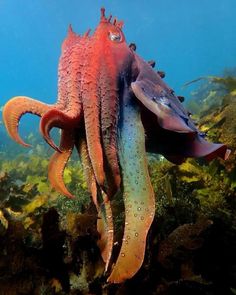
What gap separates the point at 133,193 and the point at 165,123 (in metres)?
0.39

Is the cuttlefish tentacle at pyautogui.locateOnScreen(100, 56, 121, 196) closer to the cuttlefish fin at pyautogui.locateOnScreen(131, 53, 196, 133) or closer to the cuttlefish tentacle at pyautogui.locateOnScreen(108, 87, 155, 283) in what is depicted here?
the cuttlefish tentacle at pyautogui.locateOnScreen(108, 87, 155, 283)

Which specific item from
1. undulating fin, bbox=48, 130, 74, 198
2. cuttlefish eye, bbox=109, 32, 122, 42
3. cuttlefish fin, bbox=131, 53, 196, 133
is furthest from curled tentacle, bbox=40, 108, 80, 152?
cuttlefish eye, bbox=109, 32, 122, 42

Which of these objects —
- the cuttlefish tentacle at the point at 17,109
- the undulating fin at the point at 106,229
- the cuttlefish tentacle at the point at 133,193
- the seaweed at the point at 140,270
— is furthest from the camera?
the seaweed at the point at 140,270

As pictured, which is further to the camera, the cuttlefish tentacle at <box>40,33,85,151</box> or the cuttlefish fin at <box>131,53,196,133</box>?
the cuttlefish fin at <box>131,53,196,133</box>

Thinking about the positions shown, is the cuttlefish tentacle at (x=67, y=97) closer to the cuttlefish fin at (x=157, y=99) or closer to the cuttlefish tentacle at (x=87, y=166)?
the cuttlefish tentacle at (x=87, y=166)

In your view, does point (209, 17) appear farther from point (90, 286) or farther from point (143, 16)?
point (90, 286)

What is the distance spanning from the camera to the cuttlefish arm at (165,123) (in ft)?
5.71

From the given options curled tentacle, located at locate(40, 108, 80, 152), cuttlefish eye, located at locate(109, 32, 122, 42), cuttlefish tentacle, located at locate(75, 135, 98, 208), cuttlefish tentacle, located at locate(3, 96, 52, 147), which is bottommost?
cuttlefish tentacle, located at locate(75, 135, 98, 208)

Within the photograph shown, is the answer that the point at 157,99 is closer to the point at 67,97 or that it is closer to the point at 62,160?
the point at 67,97

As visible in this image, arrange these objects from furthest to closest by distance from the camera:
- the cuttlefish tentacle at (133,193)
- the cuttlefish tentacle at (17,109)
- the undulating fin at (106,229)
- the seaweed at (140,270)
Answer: the seaweed at (140,270), the undulating fin at (106,229), the cuttlefish tentacle at (17,109), the cuttlefish tentacle at (133,193)

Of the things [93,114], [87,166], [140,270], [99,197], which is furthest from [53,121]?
[140,270]

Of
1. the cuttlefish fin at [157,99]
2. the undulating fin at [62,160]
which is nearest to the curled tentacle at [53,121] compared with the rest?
the undulating fin at [62,160]

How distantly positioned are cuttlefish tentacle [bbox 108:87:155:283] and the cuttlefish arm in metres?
0.09

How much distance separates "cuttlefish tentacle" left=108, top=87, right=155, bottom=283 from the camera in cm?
151
